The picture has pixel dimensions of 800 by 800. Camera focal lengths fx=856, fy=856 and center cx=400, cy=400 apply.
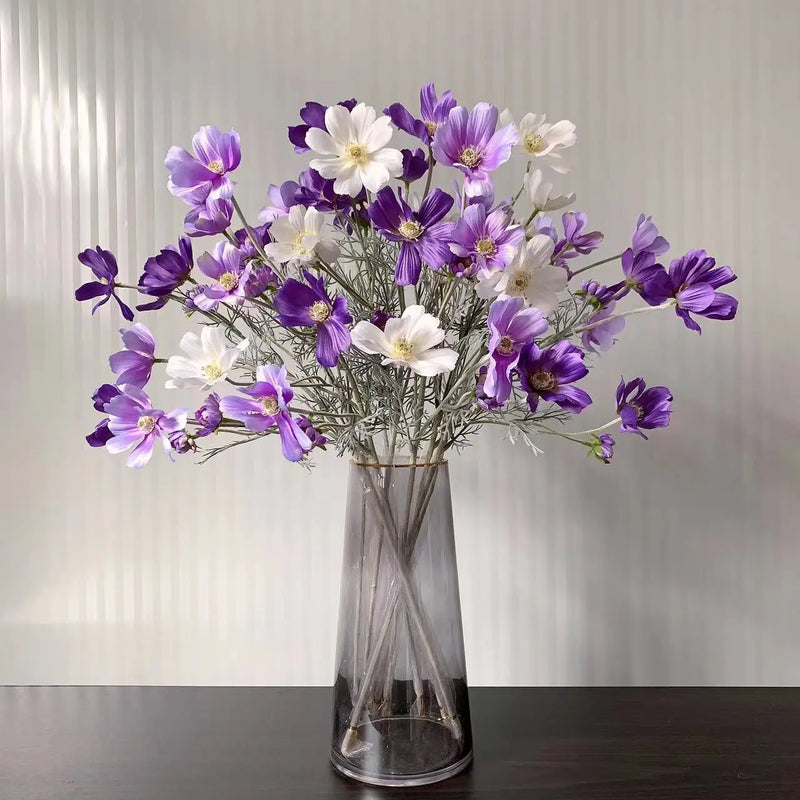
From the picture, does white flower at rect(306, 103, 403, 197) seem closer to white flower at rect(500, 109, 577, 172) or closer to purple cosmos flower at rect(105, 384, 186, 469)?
white flower at rect(500, 109, 577, 172)

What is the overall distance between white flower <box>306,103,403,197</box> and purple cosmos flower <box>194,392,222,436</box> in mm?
209

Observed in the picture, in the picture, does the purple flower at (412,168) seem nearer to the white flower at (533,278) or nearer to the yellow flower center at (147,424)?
the white flower at (533,278)

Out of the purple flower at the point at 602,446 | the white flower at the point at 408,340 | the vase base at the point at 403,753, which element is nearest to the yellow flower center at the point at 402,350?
the white flower at the point at 408,340

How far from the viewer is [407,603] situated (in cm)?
82

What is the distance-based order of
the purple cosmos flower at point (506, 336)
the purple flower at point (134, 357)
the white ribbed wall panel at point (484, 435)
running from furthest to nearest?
the white ribbed wall panel at point (484, 435) → the purple flower at point (134, 357) → the purple cosmos flower at point (506, 336)

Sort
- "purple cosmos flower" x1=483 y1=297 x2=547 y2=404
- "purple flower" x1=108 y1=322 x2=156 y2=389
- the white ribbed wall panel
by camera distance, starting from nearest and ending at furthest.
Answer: "purple cosmos flower" x1=483 y1=297 x2=547 y2=404, "purple flower" x1=108 y1=322 x2=156 y2=389, the white ribbed wall panel

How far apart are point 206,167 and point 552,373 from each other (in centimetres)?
34

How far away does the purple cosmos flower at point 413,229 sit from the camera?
0.71 m

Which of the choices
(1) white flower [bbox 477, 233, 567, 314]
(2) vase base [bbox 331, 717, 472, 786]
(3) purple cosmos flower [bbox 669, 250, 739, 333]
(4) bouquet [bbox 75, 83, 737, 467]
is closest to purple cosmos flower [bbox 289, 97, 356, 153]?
(4) bouquet [bbox 75, 83, 737, 467]

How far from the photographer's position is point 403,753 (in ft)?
2.73

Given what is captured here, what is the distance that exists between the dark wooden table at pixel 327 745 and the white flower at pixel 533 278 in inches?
18.7

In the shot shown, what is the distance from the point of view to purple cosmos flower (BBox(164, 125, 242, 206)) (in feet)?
2.38

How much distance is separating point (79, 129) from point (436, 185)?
486mm

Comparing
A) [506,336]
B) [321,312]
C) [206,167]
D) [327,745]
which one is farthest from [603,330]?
[327,745]
